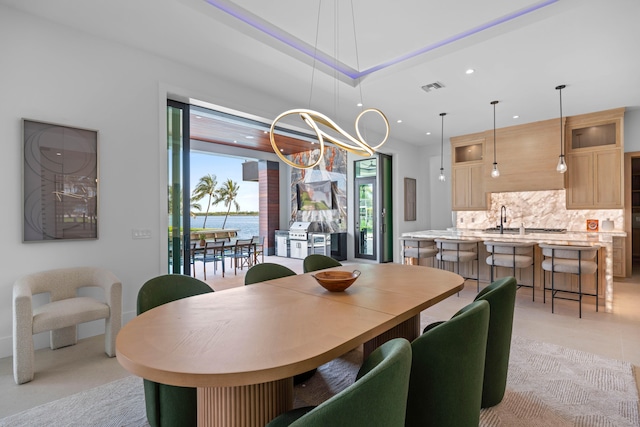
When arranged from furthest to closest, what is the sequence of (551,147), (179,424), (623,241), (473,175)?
(473,175), (551,147), (623,241), (179,424)

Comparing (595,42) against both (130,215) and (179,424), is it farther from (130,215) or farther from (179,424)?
(130,215)

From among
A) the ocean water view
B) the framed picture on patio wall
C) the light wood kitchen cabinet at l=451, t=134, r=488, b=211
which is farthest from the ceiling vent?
the ocean water view

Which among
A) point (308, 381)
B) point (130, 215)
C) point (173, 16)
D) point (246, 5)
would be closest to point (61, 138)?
point (130, 215)

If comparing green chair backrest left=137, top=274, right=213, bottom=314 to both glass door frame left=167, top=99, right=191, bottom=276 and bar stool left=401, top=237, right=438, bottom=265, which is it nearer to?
glass door frame left=167, top=99, right=191, bottom=276

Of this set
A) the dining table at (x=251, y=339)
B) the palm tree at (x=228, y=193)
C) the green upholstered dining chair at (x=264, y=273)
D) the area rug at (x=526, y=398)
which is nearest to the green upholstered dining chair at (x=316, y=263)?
the green upholstered dining chair at (x=264, y=273)

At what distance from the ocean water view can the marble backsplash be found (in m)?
6.39

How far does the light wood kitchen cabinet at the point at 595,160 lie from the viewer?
5535 millimetres

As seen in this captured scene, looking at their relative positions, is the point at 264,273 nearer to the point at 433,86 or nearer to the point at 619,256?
the point at 433,86

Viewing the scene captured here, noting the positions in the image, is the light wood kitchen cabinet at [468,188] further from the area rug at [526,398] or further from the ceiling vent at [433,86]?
the area rug at [526,398]

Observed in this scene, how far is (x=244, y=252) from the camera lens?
739 cm

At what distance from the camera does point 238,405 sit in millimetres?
1227

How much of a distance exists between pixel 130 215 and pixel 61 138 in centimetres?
91

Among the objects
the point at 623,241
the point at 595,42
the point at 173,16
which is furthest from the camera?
the point at 623,241

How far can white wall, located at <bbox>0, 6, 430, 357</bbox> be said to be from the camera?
9.07 feet
